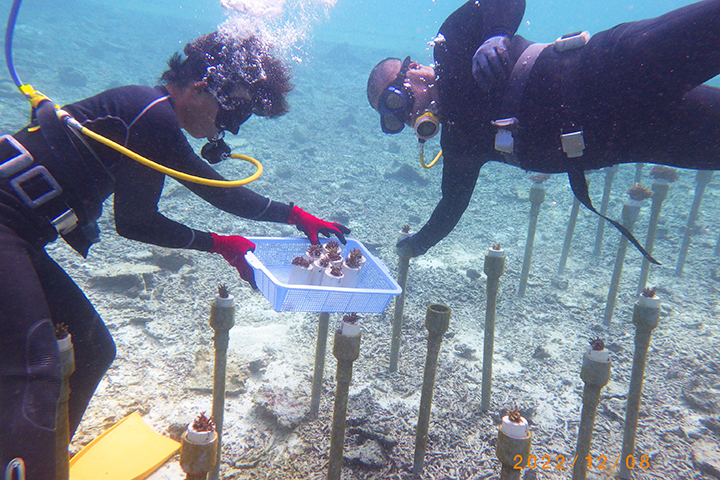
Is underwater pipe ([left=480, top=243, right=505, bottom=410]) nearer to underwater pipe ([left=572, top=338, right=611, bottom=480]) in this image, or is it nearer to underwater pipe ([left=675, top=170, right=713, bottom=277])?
underwater pipe ([left=572, top=338, right=611, bottom=480])

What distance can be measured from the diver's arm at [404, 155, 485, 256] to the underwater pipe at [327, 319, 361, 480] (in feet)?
4.33

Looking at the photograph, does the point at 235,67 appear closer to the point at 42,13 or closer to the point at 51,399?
the point at 51,399

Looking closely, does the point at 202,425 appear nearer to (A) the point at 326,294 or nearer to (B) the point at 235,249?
(A) the point at 326,294

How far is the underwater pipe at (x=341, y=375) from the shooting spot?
1827mm

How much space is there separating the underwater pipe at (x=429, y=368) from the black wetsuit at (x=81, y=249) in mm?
1540

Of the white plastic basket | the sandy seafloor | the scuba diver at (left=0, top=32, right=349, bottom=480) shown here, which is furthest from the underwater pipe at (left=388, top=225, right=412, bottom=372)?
the scuba diver at (left=0, top=32, right=349, bottom=480)

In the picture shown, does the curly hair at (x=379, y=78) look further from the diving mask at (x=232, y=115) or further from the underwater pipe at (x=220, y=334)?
the underwater pipe at (x=220, y=334)

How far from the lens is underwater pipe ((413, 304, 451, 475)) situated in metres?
2.27

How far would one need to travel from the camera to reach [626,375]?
11.7 ft

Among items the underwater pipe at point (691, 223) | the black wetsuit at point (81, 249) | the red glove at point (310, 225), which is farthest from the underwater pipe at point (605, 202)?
the black wetsuit at point (81, 249)

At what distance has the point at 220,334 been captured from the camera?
7.24ft

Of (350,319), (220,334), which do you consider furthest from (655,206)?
(220,334)

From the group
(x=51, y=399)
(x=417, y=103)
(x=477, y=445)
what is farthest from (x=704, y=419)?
(x=51, y=399)

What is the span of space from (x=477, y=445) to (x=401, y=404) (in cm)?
67
